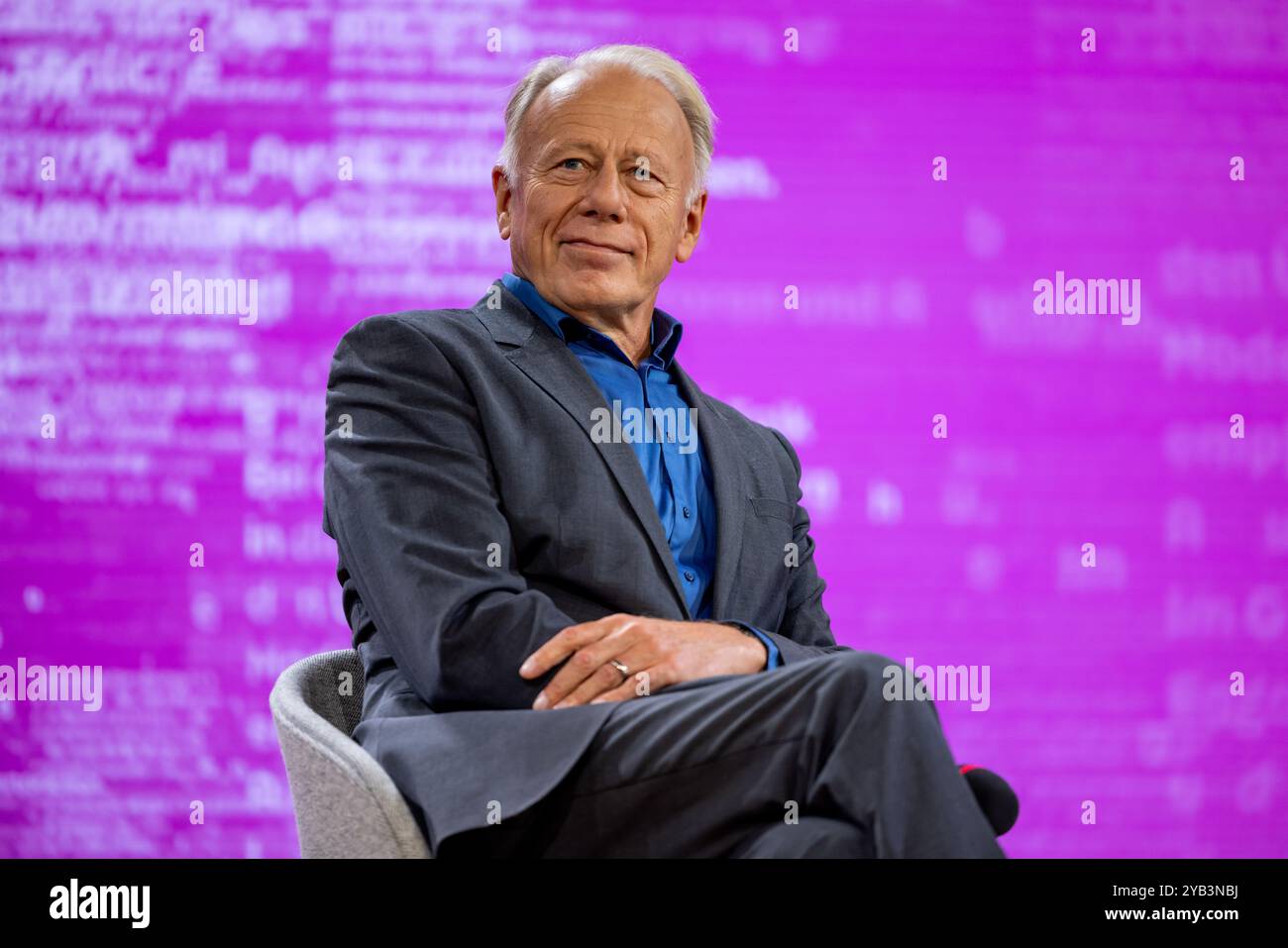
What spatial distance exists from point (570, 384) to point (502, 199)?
0.48 m

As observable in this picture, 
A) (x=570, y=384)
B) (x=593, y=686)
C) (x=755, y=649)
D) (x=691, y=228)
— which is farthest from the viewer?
(x=691, y=228)

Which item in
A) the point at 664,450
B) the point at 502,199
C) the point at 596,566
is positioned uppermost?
the point at 502,199

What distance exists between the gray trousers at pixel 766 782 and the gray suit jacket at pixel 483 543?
51mm

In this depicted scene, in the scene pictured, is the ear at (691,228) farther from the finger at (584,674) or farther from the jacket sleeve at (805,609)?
the finger at (584,674)

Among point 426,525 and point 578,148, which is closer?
point 426,525

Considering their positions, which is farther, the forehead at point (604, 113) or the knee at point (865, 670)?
the forehead at point (604, 113)

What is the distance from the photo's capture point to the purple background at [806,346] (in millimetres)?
3158

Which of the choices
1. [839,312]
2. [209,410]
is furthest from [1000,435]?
[209,410]

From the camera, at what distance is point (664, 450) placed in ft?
6.37

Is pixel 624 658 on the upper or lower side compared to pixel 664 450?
lower

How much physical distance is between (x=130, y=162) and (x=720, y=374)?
1.49 meters

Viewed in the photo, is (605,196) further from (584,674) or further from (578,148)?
(584,674)

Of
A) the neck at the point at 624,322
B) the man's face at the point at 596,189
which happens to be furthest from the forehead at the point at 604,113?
the neck at the point at 624,322

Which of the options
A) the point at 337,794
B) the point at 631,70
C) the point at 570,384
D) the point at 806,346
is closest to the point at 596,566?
the point at 570,384
